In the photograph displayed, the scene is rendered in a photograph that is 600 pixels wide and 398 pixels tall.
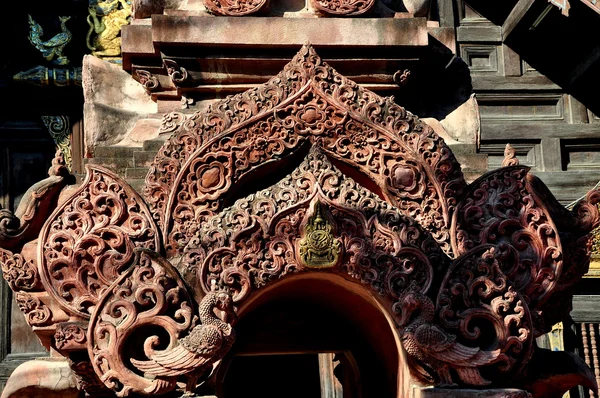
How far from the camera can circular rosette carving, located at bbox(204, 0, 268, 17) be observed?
6145 millimetres

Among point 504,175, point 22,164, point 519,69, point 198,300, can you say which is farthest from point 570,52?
point 198,300

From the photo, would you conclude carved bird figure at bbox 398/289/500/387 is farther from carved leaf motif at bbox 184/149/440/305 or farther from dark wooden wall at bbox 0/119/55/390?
dark wooden wall at bbox 0/119/55/390

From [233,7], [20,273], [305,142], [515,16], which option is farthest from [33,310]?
[515,16]

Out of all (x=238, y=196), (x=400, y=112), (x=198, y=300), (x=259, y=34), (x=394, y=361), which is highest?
(x=259, y=34)

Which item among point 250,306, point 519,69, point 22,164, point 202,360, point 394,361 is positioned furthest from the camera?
point 519,69

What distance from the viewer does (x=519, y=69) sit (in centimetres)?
1210

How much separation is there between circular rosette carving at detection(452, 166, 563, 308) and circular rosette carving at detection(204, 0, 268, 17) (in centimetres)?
150

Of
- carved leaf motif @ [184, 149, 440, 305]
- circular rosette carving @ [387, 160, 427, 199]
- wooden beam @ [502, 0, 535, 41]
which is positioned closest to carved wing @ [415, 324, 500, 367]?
carved leaf motif @ [184, 149, 440, 305]

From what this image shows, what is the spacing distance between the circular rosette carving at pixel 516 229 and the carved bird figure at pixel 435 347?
0.42 m

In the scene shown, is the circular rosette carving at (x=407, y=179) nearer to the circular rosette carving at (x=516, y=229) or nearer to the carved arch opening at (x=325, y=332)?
the circular rosette carving at (x=516, y=229)

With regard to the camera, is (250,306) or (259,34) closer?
(250,306)

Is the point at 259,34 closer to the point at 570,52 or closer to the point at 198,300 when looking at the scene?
the point at 198,300

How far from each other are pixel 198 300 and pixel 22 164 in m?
5.76

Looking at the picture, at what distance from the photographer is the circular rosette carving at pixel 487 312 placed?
17.8 feet
